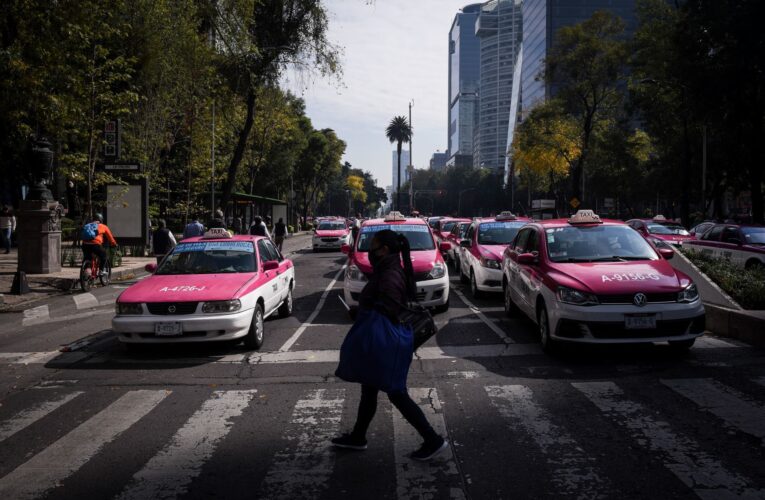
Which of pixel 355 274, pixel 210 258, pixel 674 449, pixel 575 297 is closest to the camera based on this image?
pixel 674 449

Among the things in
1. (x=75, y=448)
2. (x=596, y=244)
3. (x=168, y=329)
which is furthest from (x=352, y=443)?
(x=596, y=244)

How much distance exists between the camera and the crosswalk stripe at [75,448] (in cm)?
431

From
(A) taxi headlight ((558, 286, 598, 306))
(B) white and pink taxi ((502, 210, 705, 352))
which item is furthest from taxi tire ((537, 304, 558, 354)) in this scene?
(A) taxi headlight ((558, 286, 598, 306))

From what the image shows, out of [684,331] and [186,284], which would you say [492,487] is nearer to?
[684,331]

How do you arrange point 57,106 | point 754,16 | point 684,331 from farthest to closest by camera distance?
1. point 754,16
2. point 57,106
3. point 684,331

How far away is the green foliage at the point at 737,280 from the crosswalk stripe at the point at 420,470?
251 inches

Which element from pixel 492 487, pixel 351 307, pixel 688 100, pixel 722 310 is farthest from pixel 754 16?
pixel 492 487

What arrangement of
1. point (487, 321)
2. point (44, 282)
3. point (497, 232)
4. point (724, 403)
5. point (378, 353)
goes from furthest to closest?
point (44, 282) < point (497, 232) < point (487, 321) < point (724, 403) < point (378, 353)

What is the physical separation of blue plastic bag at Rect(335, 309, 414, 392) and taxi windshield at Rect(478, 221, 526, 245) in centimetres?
1098

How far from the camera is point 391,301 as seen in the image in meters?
4.55

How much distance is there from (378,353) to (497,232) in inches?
461

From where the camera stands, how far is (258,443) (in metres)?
5.12

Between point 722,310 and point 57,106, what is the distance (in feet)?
49.0

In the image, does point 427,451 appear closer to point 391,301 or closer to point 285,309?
point 391,301
